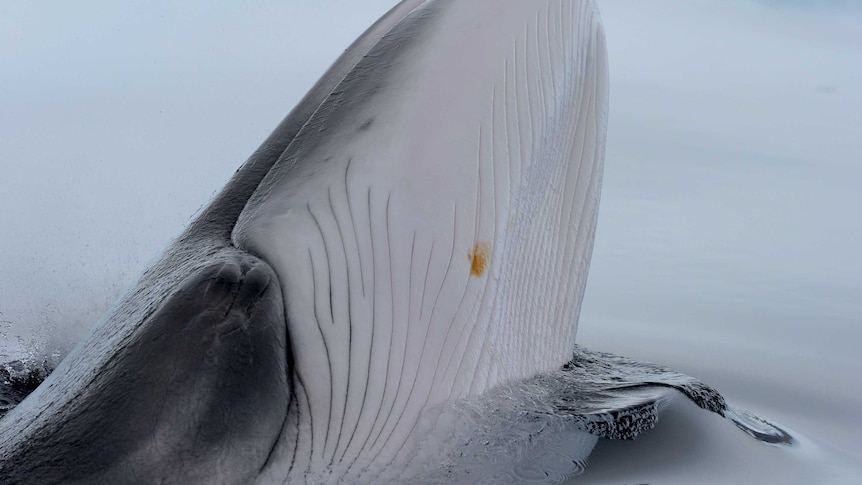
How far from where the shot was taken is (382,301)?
3.37 m

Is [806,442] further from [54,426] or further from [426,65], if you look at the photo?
[54,426]

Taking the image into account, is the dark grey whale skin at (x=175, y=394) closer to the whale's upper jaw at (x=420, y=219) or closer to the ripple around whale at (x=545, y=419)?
the whale's upper jaw at (x=420, y=219)

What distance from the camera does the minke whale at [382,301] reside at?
2979 mm

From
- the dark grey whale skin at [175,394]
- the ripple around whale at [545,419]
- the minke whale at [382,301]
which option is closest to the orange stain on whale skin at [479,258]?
the minke whale at [382,301]

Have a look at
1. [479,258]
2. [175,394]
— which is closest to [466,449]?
[479,258]

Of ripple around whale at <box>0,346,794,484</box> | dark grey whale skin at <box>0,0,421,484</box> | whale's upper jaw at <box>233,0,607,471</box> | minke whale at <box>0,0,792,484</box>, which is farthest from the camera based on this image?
ripple around whale at <box>0,346,794,484</box>

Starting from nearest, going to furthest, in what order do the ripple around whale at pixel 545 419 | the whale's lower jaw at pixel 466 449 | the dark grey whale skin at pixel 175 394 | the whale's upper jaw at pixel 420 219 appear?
the dark grey whale skin at pixel 175 394, the whale's lower jaw at pixel 466 449, the whale's upper jaw at pixel 420 219, the ripple around whale at pixel 545 419

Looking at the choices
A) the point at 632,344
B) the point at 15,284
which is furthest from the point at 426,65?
the point at 15,284

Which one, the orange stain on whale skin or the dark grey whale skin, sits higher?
the orange stain on whale skin

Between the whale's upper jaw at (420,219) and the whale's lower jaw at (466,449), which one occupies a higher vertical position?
the whale's upper jaw at (420,219)

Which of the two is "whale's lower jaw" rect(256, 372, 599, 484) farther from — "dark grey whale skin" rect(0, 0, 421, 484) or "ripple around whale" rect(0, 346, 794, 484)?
"dark grey whale skin" rect(0, 0, 421, 484)

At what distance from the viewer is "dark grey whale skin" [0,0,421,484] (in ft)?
9.43

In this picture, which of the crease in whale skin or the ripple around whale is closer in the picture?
the crease in whale skin

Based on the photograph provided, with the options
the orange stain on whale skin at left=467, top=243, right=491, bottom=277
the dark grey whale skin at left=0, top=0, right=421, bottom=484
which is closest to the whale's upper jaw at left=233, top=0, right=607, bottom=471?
the orange stain on whale skin at left=467, top=243, right=491, bottom=277
